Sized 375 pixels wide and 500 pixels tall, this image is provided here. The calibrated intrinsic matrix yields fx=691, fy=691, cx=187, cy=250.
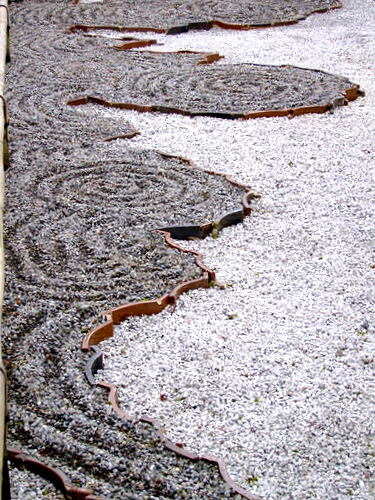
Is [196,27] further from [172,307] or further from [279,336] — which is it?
[279,336]

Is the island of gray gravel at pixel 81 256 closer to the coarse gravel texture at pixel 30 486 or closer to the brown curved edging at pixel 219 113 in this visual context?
the coarse gravel texture at pixel 30 486

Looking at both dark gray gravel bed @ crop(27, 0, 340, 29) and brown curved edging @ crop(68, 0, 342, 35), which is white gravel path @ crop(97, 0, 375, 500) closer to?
brown curved edging @ crop(68, 0, 342, 35)

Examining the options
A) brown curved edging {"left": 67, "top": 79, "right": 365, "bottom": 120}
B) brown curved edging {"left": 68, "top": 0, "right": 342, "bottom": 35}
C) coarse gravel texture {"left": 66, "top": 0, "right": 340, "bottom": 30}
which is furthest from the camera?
coarse gravel texture {"left": 66, "top": 0, "right": 340, "bottom": 30}

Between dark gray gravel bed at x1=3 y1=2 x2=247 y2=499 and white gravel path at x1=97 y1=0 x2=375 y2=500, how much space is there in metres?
0.23

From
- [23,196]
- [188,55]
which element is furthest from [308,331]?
[188,55]

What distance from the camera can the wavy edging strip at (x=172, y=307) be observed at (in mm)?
3100

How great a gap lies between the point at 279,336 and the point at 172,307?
2.26 feet

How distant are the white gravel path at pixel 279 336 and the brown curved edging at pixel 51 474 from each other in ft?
1.97

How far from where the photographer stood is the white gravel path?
10.7 ft

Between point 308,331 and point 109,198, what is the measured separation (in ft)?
7.02

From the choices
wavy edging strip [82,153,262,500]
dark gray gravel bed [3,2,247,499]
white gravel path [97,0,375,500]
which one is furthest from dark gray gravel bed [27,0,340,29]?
wavy edging strip [82,153,262,500]

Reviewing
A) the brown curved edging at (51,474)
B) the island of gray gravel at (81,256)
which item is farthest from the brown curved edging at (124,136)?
the brown curved edging at (51,474)

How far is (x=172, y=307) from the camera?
4285mm

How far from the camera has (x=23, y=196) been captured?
215 inches
